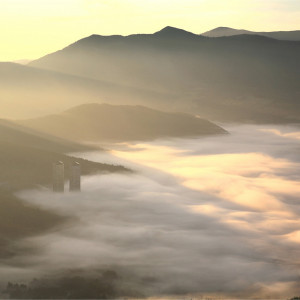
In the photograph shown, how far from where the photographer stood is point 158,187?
10756cm

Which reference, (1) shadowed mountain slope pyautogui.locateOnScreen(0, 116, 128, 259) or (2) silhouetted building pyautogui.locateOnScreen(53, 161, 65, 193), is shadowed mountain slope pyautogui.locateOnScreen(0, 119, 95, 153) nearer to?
(1) shadowed mountain slope pyautogui.locateOnScreen(0, 116, 128, 259)

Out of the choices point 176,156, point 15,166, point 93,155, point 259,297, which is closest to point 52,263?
point 259,297

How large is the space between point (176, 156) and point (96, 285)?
121 m

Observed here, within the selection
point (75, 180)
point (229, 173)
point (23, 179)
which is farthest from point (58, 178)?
point (229, 173)

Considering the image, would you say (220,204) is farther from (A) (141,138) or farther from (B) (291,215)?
(A) (141,138)

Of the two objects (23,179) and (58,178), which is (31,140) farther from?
(58,178)

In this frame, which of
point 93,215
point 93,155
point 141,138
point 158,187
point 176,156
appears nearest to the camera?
point 93,215

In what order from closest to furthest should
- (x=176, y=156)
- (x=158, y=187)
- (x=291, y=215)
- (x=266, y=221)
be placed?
(x=266, y=221) → (x=291, y=215) → (x=158, y=187) → (x=176, y=156)

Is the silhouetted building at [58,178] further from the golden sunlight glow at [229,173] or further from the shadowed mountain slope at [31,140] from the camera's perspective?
the shadowed mountain slope at [31,140]

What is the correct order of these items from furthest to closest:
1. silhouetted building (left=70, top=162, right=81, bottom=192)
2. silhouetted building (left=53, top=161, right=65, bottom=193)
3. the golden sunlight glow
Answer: the golden sunlight glow < silhouetted building (left=70, top=162, right=81, bottom=192) < silhouetted building (left=53, top=161, right=65, bottom=193)

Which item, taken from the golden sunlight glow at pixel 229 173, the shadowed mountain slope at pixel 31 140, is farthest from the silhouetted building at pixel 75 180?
the shadowed mountain slope at pixel 31 140

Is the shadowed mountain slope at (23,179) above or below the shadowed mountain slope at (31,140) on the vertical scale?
below

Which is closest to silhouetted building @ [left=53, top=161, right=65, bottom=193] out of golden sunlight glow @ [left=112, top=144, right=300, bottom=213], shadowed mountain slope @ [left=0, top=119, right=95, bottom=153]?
golden sunlight glow @ [left=112, top=144, right=300, bottom=213]

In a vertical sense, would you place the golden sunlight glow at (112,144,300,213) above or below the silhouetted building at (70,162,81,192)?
above
